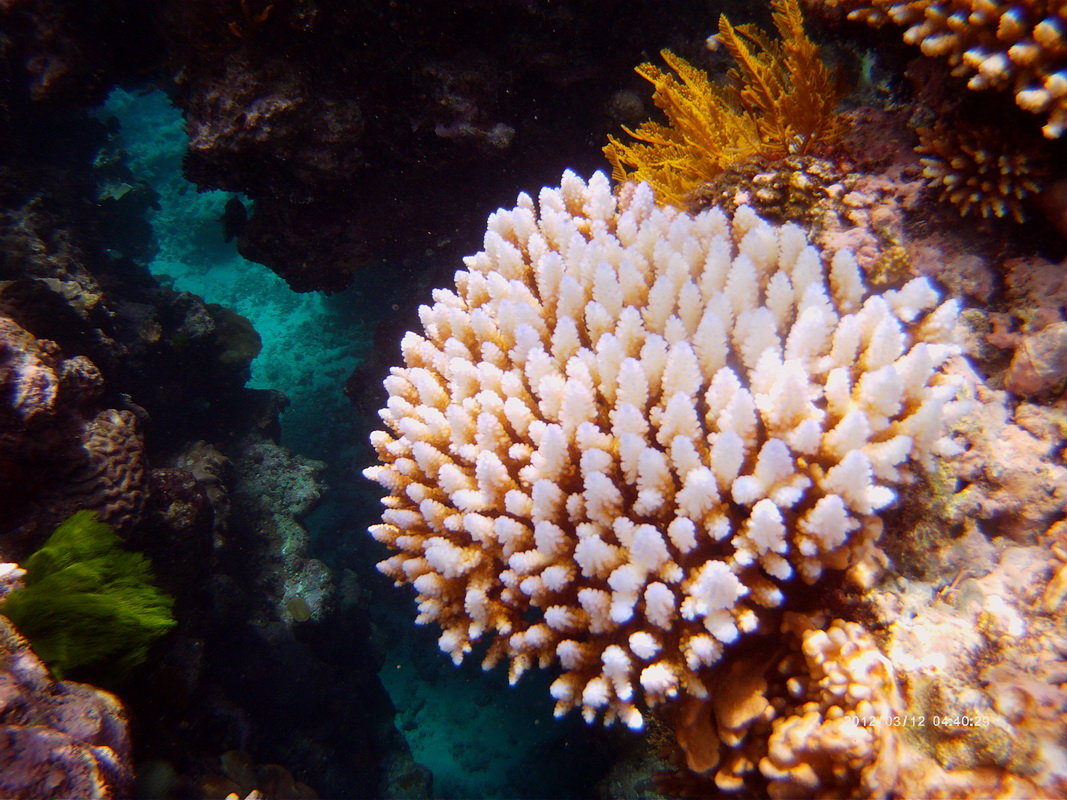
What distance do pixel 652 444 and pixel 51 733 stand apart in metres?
2.86

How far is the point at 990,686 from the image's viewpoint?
1602 mm

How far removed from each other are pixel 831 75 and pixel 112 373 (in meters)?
7.40

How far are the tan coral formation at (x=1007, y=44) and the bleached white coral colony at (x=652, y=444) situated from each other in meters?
0.82

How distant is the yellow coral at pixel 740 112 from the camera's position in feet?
9.33

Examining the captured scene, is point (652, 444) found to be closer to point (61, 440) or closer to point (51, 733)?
point (51, 733)

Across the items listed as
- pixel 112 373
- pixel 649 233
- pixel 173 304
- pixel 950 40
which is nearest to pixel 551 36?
pixel 649 233

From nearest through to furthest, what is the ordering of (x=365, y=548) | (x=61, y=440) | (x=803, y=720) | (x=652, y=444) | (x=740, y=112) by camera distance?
(x=803, y=720), (x=652, y=444), (x=740, y=112), (x=61, y=440), (x=365, y=548)

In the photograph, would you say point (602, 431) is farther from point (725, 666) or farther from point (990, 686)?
point (990, 686)

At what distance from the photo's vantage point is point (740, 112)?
11.5 feet

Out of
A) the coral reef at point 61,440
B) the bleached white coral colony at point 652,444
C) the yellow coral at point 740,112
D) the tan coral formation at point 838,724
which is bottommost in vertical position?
the tan coral formation at point 838,724
